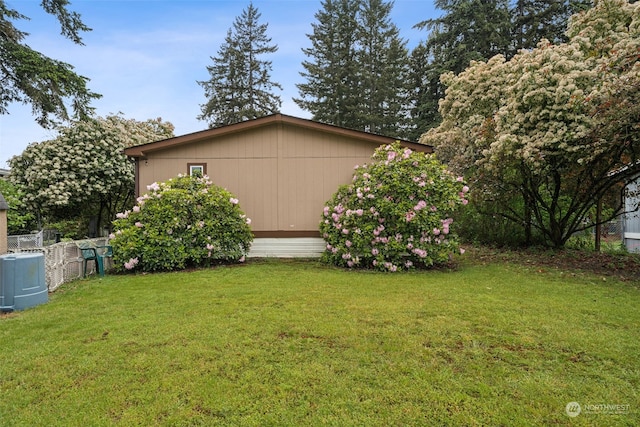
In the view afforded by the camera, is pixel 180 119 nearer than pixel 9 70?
No

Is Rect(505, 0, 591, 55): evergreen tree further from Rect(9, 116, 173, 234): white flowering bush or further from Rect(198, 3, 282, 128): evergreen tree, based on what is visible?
Rect(9, 116, 173, 234): white flowering bush

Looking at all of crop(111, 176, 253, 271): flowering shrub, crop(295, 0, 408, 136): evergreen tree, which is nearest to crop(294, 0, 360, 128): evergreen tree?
crop(295, 0, 408, 136): evergreen tree

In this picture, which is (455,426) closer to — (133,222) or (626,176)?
(133,222)

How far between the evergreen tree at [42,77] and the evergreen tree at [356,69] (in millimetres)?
14273

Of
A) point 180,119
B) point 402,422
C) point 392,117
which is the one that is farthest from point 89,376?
point 180,119

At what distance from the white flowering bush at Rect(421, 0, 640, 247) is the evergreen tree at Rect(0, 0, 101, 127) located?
11205mm

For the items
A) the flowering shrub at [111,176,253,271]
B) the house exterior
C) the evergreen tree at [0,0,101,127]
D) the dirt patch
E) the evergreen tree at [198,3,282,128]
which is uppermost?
the evergreen tree at [198,3,282,128]

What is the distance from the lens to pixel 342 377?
2432mm

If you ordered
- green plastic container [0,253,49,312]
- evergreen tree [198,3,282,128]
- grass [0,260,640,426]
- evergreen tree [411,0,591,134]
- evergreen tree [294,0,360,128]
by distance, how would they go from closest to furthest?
grass [0,260,640,426]
green plastic container [0,253,49,312]
evergreen tree [411,0,591,134]
evergreen tree [294,0,360,128]
evergreen tree [198,3,282,128]

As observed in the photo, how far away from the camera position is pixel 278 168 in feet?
27.1

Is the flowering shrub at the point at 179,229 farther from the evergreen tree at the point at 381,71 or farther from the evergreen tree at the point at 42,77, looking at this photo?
the evergreen tree at the point at 381,71

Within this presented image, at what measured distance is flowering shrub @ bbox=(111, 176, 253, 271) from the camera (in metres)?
6.55

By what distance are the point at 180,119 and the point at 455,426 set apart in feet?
84.2

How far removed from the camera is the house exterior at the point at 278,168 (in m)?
8.23
